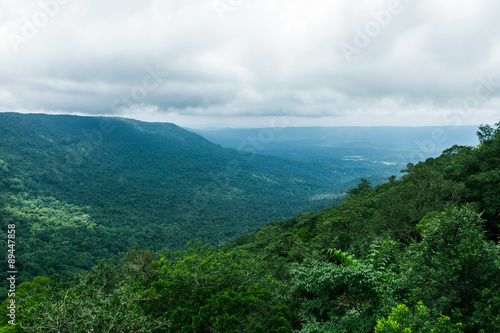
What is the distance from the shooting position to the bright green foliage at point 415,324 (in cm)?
805

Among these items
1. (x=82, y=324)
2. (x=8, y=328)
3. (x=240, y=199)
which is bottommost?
(x=240, y=199)

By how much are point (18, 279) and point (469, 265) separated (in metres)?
84.2

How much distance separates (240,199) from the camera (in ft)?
620

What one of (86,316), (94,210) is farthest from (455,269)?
(94,210)

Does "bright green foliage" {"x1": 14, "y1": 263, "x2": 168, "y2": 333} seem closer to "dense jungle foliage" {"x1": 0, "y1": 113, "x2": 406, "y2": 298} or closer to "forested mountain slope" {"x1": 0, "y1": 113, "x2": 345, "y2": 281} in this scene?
"dense jungle foliage" {"x1": 0, "y1": 113, "x2": 406, "y2": 298}

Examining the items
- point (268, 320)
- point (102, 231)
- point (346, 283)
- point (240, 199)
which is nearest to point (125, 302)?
point (268, 320)

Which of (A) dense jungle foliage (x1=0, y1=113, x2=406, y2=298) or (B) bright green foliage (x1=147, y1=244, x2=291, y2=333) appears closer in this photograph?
(B) bright green foliage (x1=147, y1=244, x2=291, y2=333)

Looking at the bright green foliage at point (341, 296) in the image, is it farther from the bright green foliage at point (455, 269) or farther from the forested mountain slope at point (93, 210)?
the forested mountain slope at point (93, 210)

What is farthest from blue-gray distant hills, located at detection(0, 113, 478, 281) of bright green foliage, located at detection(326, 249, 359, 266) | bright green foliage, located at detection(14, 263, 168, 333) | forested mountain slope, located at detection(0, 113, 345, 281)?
bright green foliage, located at detection(326, 249, 359, 266)

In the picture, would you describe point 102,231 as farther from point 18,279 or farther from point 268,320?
point 268,320

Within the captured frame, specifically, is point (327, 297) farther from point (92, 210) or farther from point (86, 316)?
point (92, 210)

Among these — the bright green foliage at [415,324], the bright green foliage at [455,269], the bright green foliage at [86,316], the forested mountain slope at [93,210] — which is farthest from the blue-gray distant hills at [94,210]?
the bright green foliage at [455,269]

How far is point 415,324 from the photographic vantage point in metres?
8.31

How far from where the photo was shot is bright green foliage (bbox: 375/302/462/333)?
26.4 feet
